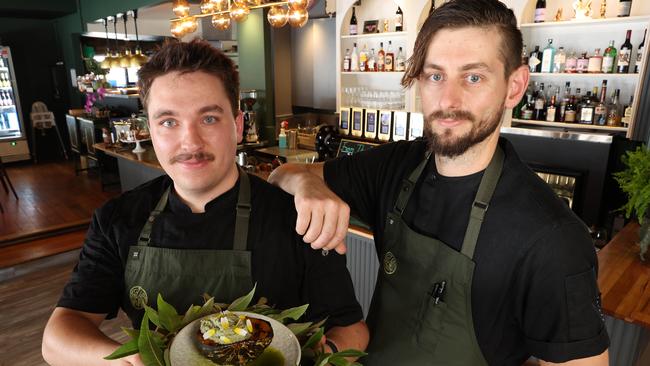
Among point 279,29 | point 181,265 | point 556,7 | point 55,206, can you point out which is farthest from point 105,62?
point 181,265

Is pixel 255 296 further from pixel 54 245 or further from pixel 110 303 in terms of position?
pixel 54 245

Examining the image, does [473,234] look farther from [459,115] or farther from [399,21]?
[399,21]

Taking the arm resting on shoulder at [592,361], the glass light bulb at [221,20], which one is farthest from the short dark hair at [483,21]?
the glass light bulb at [221,20]

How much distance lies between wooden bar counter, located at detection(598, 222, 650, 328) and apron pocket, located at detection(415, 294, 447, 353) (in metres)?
0.91

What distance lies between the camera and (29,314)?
3543 millimetres

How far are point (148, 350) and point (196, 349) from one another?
3.6 inches

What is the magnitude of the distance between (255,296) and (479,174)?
0.73 m

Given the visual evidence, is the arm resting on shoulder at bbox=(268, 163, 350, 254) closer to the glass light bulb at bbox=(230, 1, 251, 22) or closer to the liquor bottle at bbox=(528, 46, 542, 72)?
the liquor bottle at bbox=(528, 46, 542, 72)

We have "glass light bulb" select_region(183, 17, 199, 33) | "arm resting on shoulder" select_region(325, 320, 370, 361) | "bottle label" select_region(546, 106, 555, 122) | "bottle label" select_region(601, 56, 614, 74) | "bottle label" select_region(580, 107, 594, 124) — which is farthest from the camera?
"glass light bulb" select_region(183, 17, 199, 33)

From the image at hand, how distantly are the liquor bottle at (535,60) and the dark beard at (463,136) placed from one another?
273 centimetres

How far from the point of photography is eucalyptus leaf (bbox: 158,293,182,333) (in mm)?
887

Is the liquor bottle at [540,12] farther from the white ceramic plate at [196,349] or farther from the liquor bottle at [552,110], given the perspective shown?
Answer: the white ceramic plate at [196,349]

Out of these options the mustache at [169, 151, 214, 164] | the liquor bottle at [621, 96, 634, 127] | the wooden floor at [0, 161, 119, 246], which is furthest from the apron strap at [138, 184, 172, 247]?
the wooden floor at [0, 161, 119, 246]

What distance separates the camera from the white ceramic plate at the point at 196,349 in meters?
0.74
